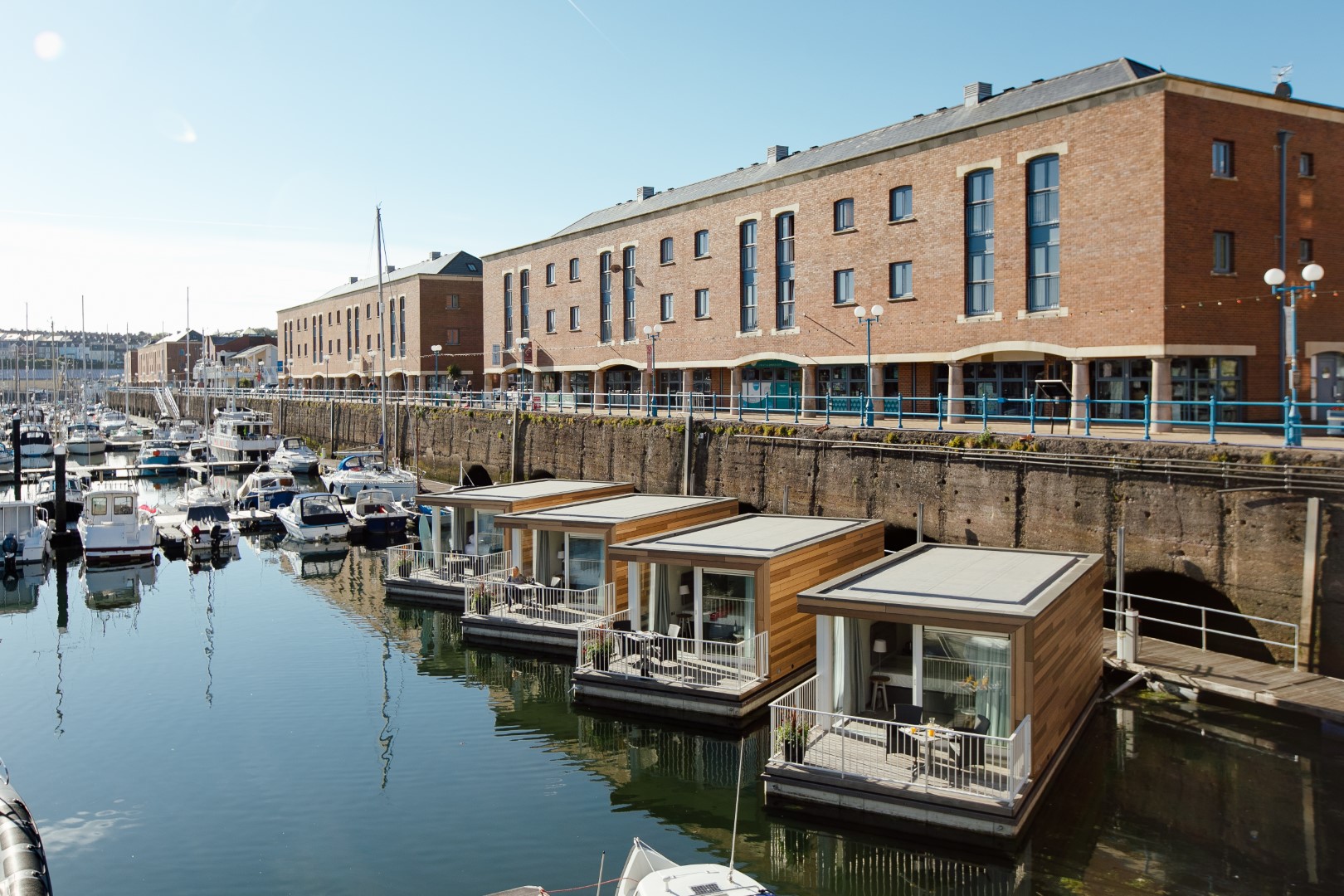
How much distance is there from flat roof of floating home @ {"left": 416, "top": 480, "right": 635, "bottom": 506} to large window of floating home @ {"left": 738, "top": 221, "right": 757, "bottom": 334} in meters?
12.5

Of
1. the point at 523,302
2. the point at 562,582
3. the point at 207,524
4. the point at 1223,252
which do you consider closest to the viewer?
the point at 562,582

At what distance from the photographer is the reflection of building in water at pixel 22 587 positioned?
3153 cm

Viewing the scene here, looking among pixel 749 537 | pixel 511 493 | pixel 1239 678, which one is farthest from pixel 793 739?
pixel 511 493

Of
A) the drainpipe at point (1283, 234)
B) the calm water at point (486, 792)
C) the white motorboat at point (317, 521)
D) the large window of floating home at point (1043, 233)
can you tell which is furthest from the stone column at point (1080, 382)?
the white motorboat at point (317, 521)

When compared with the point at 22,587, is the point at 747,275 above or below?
above

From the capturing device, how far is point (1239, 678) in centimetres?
1784

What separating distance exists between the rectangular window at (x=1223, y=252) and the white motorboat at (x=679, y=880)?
2364 cm

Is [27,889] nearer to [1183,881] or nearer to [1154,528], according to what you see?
[1183,881]

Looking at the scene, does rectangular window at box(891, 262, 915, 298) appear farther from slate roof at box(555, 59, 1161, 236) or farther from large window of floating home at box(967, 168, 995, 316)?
slate roof at box(555, 59, 1161, 236)

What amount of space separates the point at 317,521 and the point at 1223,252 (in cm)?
3424

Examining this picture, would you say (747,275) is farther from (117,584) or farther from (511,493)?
(117,584)

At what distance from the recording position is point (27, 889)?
11062mm

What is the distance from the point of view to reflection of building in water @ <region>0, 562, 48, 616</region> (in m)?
31.5

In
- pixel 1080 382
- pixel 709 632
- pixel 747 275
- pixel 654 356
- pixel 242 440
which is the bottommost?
pixel 709 632
